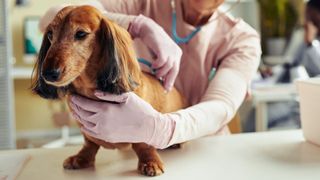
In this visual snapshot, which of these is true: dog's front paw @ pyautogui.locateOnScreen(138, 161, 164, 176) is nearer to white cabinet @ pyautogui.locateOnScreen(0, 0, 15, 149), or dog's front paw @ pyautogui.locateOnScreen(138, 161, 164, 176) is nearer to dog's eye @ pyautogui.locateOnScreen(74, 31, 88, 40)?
dog's eye @ pyautogui.locateOnScreen(74, 31, 88, 40)

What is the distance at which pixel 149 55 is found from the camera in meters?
0.50

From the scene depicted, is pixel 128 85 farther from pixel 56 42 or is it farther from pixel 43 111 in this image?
pixel 43 111

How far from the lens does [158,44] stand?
19.1 inches

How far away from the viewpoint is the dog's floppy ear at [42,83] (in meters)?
0.40

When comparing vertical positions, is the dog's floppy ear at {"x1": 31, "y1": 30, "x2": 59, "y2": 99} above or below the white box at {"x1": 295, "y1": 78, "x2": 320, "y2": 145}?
above

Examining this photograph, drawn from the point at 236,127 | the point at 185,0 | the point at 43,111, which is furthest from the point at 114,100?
the point at 43,111

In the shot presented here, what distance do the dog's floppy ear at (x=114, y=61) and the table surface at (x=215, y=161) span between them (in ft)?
0.37

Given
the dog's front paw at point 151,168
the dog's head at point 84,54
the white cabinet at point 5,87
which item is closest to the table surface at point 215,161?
the dog's front paw at point 151,168

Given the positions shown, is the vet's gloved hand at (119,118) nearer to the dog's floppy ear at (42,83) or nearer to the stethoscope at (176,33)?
the dog's floppy ear at (42,83)

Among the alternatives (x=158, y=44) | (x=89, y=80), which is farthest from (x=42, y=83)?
(x=158, y=44)

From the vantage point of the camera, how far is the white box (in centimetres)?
55

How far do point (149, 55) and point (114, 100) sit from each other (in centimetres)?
11

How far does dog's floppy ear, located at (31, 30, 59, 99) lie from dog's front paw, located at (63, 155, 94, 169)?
0.34 feet

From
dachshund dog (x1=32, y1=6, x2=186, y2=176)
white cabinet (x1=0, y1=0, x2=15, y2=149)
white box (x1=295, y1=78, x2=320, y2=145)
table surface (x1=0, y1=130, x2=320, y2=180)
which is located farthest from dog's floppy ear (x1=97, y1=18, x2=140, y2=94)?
white cabinet (x1=0, y1=0, x2=15, y2=149)
